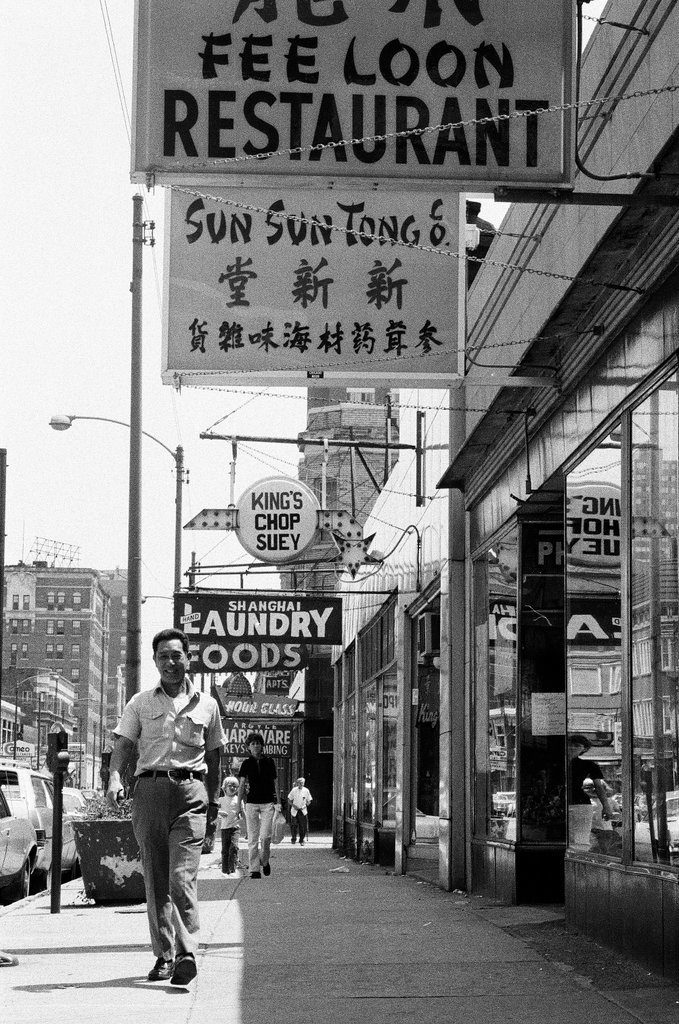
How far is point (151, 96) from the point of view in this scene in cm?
709

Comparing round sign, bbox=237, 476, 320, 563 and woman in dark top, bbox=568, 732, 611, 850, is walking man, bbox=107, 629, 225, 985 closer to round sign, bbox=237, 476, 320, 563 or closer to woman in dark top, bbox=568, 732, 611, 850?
woman in dark top, bbox=568, 732, 611, 850

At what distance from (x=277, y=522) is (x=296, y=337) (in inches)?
445

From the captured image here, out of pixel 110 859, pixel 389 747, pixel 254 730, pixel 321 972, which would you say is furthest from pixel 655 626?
pixel 254 730

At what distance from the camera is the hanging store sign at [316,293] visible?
33.8 ft

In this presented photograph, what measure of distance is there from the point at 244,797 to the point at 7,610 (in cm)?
17857

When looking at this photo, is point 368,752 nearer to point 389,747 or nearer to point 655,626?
Result: point 389,747

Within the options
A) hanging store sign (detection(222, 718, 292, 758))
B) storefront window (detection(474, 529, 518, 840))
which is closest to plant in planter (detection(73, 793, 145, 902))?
storefront window (detection(474, 529, 518, 840))

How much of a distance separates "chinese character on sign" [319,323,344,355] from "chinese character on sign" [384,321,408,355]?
1.09 feet

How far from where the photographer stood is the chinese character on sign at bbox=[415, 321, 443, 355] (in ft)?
34.2

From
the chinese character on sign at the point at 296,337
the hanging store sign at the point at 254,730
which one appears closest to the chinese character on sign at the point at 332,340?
the chinese character on sign at the point at 296,337

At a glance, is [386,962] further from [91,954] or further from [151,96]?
[151,96]

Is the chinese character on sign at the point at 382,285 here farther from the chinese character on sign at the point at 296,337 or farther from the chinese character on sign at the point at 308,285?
the chinese character on sign at the point at 296,337

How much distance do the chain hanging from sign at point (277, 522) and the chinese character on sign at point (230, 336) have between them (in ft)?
36.1

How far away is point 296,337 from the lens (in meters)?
10.4
